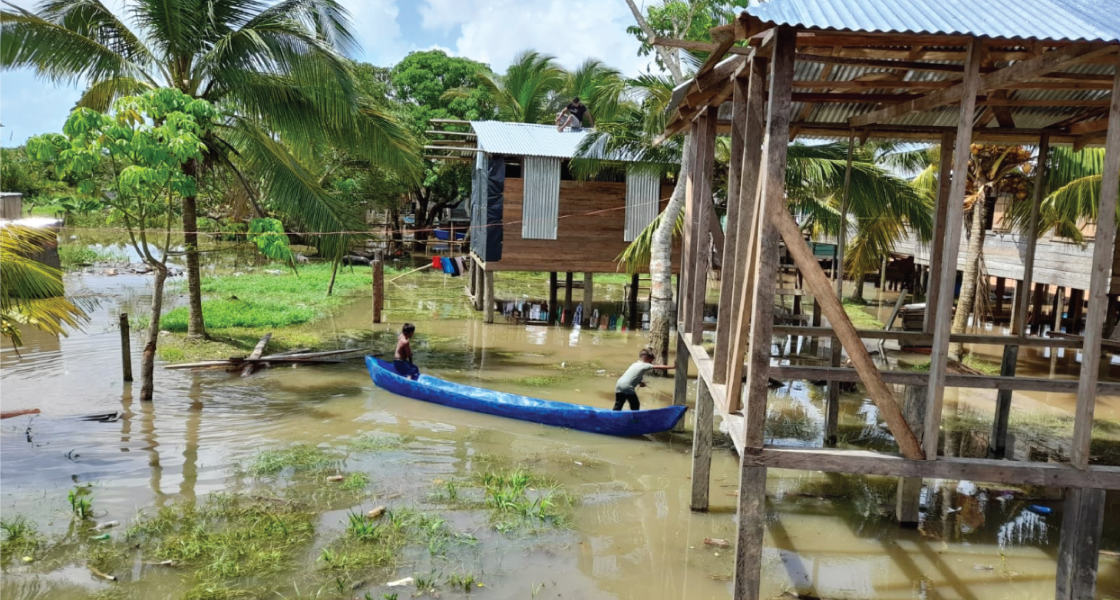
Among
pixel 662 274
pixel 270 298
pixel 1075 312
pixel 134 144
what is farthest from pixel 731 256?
pixel 270 298

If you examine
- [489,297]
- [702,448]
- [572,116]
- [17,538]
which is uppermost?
[572,116]

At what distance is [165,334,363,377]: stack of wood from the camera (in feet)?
42.4

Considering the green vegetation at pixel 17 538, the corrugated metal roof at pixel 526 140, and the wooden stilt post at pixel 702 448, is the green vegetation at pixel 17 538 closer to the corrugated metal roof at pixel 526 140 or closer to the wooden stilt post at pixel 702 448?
the wooden stilt post at pixel 702 448

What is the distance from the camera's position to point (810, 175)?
15.9 meters

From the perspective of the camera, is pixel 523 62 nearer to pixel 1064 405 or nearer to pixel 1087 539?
pixel 1064 405

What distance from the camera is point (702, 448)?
25.8ft

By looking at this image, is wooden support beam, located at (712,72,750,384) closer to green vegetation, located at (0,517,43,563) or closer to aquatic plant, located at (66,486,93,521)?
aquatic plant, located at (66,486,93,521)

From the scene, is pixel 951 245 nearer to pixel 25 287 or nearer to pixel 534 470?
pixel 534 470

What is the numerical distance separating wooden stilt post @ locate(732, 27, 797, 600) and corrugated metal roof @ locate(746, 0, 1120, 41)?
0.23 metres

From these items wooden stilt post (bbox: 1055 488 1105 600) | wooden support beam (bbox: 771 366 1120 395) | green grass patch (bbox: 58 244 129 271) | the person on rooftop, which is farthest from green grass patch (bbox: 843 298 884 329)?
green grass patch (bbox: 58 244 129 271)

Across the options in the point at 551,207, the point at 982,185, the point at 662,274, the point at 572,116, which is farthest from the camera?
the point at 572,116

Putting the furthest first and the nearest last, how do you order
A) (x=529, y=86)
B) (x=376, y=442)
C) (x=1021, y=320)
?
1. (x=529, y=86)
2. (x=376, y=442)
3. (x=1021, y=320)

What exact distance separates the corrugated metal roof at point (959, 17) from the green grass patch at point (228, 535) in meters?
5.65

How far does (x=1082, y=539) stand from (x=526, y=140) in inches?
596
